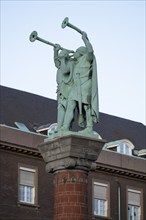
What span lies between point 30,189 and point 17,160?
6.47 feet

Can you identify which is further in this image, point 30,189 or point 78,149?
point 30,189

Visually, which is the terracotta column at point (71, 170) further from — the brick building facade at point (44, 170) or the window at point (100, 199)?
the window at point (100, 199)

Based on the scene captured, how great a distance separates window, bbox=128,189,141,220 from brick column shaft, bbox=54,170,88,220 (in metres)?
33.8

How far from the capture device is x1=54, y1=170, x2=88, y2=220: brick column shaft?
29.7 meters

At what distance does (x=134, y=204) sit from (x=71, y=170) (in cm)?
3450

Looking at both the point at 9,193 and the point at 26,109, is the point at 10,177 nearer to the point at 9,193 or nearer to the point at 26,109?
the point at 9,193

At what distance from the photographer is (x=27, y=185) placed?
57.4 meters

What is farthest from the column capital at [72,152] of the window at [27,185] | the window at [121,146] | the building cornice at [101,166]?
the window at [121,146]

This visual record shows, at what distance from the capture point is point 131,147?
65.0m

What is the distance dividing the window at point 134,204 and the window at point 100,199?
2.05 m

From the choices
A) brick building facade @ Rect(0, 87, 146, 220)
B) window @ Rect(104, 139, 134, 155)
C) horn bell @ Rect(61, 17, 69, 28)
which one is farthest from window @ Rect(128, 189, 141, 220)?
horn bell @ Rect(61, 17, 69, 28)

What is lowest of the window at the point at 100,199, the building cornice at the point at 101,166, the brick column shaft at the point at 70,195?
the brick column shaft at the point at 70,195

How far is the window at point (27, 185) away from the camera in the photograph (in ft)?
187

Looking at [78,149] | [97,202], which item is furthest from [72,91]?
[97,202]
